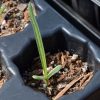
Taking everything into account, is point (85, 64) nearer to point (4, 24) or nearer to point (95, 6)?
point (95, 6)

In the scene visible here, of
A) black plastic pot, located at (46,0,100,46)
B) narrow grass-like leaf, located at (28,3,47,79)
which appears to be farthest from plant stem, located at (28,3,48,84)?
black plastic pot, located at (46,0,100,46)

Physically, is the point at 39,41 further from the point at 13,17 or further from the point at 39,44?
Answer: the point at 13,17

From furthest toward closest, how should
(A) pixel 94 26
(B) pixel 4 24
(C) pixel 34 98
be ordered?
(B) pixel 4 24
(A) pixel 94 26
(C) pixel 34 98

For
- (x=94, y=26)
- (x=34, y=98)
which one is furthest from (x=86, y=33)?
(x=34, y=98)

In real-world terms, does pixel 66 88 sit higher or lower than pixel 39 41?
lower

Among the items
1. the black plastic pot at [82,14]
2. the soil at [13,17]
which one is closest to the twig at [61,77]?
the black plastic pot at [82,14]

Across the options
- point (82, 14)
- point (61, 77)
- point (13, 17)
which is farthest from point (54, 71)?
point (13, 17)

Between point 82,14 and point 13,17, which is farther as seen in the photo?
point 13,17

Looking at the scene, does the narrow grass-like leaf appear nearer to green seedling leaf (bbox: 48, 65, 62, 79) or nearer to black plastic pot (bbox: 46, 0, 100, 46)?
green seedling leaf (bbox: 48, 65, 62, 79)
